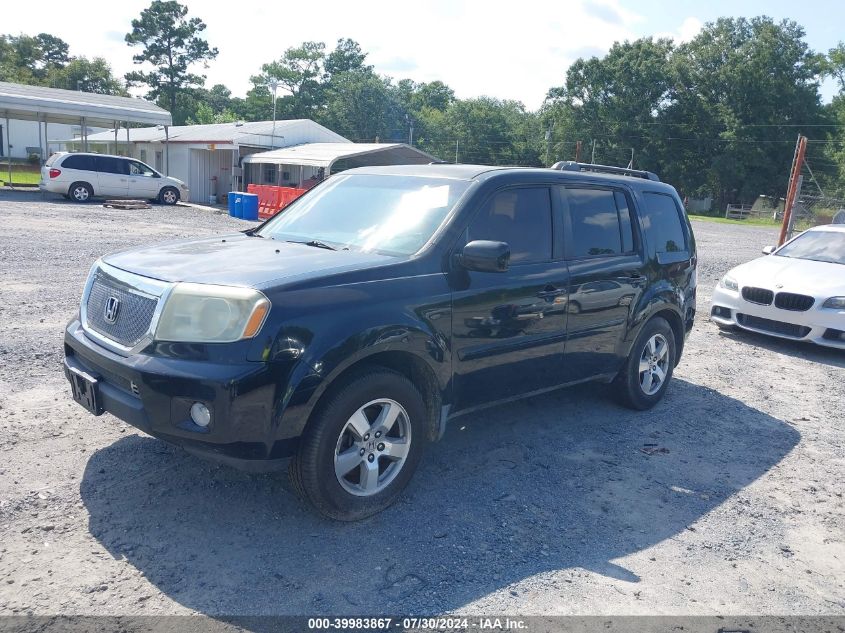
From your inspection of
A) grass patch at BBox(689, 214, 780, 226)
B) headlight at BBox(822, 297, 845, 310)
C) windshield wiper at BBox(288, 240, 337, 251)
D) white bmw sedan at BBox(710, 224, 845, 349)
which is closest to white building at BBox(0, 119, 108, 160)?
grass patch at BBox(689, 214, 780, 226)

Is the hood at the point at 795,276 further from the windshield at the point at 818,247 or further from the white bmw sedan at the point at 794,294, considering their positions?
the windshield at the point at 818,247

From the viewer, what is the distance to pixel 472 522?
388 centimetres

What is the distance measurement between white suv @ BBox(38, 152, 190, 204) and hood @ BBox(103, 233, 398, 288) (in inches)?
923

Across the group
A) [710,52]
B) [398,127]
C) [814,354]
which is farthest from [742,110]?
[814,354]

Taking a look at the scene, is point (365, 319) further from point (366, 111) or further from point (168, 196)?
point (366, 111)

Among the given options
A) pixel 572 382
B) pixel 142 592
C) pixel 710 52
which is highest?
pixel 710 52

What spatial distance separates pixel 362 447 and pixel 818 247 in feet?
28.2

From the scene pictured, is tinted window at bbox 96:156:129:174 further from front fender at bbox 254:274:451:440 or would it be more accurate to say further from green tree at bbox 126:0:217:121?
green tree at bbox 126:0:217:121

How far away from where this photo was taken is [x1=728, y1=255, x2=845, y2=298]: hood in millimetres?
8461

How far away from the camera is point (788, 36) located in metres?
62.8

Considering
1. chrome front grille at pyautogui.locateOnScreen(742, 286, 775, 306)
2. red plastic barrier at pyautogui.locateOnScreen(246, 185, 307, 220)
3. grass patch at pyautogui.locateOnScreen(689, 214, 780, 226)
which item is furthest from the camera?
grass patch at pyautogui.locateOnScreen(689, 214, 780, 226)

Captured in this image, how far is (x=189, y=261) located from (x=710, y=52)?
72439 millimetres

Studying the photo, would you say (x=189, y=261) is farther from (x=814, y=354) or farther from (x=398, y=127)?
(x=398, y=127)

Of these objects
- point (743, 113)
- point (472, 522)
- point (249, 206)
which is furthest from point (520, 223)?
point (743, 113)
